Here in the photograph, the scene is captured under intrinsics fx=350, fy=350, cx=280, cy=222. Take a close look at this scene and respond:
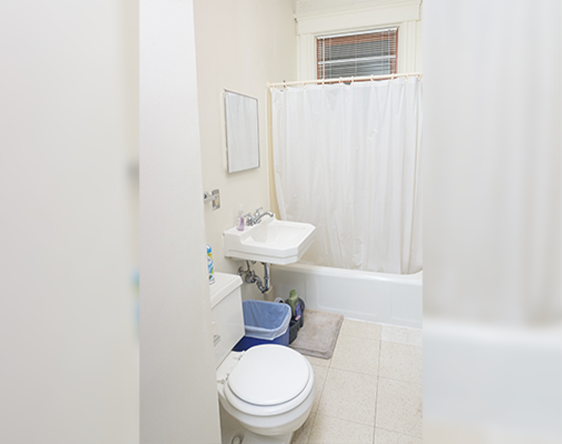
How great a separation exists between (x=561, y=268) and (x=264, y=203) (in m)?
2.60

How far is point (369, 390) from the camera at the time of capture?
74.6 inches

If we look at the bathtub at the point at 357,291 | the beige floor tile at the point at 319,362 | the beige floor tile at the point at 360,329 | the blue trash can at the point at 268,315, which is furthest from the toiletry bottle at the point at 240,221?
the beige floor tile at the point at 360,329

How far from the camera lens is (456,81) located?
0.60ft

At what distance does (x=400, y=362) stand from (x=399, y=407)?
1.23ft

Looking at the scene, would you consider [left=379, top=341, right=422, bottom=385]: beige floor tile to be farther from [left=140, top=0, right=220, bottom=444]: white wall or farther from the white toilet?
[left=140, top=0, right=220, bottom=444]: white wall

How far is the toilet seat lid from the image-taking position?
1330mm

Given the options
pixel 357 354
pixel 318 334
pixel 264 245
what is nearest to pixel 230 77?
pixel 264 245

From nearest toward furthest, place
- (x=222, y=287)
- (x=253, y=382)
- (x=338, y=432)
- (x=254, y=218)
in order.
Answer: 1. (x=253, y=382)
2. (x=222, y=287)
3. (x=338, y=432)
4. (x=254, y=218)

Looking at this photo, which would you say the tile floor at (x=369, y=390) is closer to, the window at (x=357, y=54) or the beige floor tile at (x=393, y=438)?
the beige floor tile at (x=393, y=438)

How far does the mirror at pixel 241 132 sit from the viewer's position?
2037mm

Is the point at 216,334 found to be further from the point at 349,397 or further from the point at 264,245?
the point at 349,397

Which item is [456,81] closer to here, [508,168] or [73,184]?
[508,168]

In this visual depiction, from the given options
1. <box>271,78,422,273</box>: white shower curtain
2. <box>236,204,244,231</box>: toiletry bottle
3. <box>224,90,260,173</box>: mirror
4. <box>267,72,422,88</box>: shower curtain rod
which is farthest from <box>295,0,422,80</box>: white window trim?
<box>236,204,244,231</box>: toiletry bottle

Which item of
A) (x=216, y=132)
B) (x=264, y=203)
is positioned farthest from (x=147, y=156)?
(x=264, y=203)
